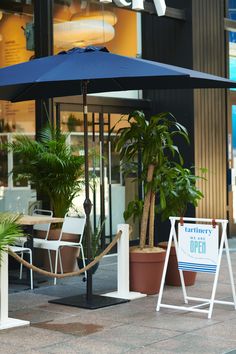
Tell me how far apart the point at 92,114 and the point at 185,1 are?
9.04 feet

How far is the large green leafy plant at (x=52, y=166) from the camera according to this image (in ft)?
31.7

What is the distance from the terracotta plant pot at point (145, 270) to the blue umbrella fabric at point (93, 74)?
1962mm

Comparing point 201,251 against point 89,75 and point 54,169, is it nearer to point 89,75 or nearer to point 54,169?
point 89,75

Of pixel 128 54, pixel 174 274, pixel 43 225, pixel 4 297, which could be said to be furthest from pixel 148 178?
pixel 128 54

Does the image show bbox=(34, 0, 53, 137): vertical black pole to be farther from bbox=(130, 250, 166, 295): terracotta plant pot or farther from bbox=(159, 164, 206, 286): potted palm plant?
bbox=(130, 250, 166, 295): terracotta plant pot

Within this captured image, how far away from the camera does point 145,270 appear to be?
8.42m

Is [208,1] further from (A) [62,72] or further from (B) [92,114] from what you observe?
(A) [62,72]

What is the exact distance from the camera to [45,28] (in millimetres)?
10469

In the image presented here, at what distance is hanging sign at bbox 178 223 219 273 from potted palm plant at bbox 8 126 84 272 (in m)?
2.50

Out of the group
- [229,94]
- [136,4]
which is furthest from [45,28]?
[229,94]

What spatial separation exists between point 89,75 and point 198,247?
82.4 inches

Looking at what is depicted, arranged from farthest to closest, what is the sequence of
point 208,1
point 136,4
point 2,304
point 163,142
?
point 208,1
point 136,4
point 163,142
point 2,304

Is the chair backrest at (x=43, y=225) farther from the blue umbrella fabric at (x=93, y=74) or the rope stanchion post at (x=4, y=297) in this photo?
the rope stanchion post at (x=4, y=297)

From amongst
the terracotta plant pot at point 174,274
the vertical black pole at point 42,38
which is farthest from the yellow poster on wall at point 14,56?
the terracotta plant pot at point 174,274
